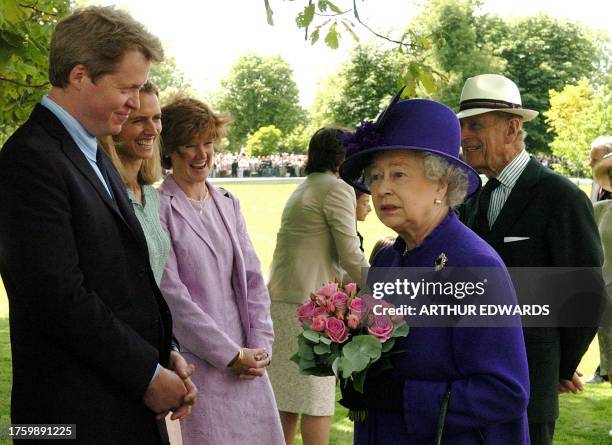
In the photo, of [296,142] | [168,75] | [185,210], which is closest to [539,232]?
[185,210]

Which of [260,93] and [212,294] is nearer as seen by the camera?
[212,294]

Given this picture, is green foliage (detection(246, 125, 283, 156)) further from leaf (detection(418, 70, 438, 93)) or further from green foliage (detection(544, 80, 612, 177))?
leaf (detection(418, 70, 438, 93))

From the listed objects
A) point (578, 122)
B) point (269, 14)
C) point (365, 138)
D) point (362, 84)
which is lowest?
point (365, 138)

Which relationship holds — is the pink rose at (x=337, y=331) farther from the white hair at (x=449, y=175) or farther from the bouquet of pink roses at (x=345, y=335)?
the white hair at (x=449, y=175)

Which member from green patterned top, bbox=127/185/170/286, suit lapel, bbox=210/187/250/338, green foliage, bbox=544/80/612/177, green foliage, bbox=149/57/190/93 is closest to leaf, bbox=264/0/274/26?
suit lapel, bbox=210/187/250/338

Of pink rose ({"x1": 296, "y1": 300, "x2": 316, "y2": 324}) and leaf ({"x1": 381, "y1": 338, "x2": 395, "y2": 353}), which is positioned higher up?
pink rose ({"x1": 296, "y1": 300, "x2": 316, "y2": 324})

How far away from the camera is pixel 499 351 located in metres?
2.52

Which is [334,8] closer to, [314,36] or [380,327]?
[314,36]

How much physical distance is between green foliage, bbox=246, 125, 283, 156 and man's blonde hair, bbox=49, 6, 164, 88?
→ 86077mm

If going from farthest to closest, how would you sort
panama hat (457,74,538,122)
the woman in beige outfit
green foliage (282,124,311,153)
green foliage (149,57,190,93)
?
green foliage (149,57,190,93)
green foliage (282,124,311,153)
the woman in beige outfit
panama hat (457,74,538,122)

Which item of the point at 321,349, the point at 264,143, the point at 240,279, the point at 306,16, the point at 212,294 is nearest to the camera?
the point at 321,349

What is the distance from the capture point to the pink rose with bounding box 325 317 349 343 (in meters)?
2.66

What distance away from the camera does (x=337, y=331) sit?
2.66 m

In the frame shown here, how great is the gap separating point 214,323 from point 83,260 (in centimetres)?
142
